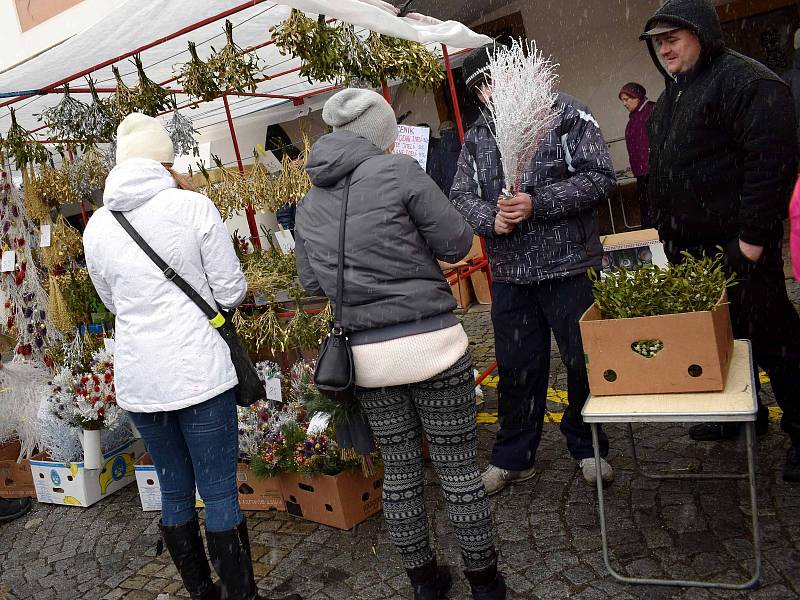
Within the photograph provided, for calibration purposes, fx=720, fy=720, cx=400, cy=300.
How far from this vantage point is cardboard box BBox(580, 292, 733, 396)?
2295 millimetres

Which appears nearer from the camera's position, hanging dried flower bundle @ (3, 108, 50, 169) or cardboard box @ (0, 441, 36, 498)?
cardboard box @ (0, 441, 36, 498)

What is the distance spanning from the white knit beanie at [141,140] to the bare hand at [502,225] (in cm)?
135

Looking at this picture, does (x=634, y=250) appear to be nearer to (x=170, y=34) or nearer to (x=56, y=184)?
(x=170, y=34)

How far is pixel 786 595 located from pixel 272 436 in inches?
93.3

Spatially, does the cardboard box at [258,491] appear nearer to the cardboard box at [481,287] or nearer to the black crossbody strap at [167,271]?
the black crossbody strap at [167,271]

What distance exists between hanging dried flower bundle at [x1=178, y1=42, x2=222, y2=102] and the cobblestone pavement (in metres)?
2.45

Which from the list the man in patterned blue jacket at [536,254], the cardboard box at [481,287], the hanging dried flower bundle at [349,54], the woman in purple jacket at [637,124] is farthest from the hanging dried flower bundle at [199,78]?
the woman in purple jacket at [637,124]

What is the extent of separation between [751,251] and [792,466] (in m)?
0.97

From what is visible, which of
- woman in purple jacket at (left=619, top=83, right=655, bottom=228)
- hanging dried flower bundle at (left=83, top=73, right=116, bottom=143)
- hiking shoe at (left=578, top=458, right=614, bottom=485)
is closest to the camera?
hiking shoe at (left=578, top=458, right=614, bottom=485)

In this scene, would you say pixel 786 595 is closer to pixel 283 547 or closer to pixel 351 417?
pixel 351 417

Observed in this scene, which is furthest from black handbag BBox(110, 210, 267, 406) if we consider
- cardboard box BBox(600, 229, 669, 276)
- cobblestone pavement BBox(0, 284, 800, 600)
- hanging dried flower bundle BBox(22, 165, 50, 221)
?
cardboard box BBox(600, 229, 669, 276)

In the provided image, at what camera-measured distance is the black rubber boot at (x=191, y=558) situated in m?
2.77

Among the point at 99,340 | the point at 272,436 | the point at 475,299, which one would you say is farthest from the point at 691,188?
the point at 475,299

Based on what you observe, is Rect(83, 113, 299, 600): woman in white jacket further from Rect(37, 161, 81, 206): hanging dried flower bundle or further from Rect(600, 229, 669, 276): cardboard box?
Rect(600, 229, 669, 276): cardboard box
